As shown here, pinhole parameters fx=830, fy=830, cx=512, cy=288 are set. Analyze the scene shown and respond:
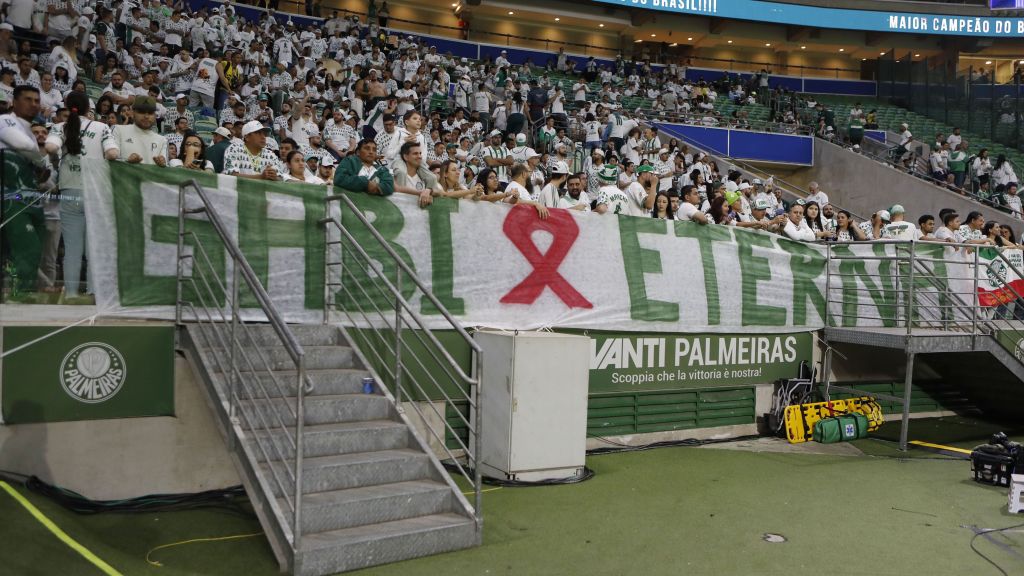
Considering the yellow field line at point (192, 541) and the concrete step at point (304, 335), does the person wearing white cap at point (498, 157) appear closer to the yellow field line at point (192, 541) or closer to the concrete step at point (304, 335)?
the concrete step at point (304, 335)

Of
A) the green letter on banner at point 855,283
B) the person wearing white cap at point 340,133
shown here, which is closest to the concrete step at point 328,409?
the green letter on banner at point 855,283

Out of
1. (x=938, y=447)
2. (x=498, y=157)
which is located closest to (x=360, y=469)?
(x=938, y=447)

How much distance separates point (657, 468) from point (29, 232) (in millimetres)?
5707

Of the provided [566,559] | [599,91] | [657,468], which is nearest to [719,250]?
[657,468]

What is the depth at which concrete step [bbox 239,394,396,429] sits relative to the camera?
5.78 m

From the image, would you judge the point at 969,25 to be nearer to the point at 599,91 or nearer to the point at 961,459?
the point at 599,91

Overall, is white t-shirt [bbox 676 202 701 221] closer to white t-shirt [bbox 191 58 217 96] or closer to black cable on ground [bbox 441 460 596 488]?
black cable on ground [bbox 441 460 596 488]

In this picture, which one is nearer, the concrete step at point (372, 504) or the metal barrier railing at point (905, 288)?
the concrete step at point (372, 504)

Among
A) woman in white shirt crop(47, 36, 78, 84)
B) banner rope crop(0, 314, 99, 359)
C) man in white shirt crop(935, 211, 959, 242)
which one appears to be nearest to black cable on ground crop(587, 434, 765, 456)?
man in white shirt crop(935, 211, 959, 242)

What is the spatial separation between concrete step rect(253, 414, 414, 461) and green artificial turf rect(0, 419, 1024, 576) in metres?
0.66

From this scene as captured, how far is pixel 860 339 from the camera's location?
33.2ft

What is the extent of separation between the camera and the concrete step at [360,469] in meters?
5.41

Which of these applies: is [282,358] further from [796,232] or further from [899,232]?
[899,232]

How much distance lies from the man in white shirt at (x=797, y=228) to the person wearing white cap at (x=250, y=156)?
6.58 m
